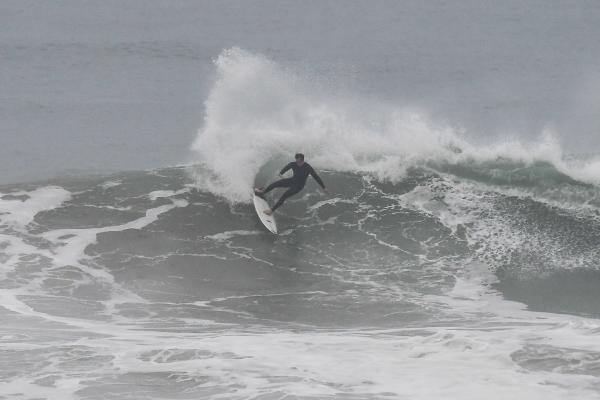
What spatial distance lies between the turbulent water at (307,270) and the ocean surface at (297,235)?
45 mm

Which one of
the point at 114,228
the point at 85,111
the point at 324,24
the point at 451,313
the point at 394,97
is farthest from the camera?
the point at 324,24

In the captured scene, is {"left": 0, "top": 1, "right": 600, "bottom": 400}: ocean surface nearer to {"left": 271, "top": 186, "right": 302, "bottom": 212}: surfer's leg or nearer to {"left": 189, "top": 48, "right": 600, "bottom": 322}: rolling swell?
{"left": 189, "top": 48, "right": 600, "bottom": 322}: rolling swell

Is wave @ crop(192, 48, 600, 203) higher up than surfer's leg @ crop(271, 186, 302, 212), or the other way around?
wave @ crop(192, 48, 600, 203)

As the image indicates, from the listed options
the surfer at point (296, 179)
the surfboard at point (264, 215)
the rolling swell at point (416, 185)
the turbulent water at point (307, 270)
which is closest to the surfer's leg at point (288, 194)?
the surfer at point (296, 179)

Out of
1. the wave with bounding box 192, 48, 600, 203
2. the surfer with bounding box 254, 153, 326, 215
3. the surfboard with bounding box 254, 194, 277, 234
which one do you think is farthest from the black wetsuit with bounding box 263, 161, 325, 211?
the wave with bounding box 192, 48, 600, 203

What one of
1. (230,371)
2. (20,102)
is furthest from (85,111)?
(230,371)

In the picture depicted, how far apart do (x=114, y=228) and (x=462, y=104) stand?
49.7 ft

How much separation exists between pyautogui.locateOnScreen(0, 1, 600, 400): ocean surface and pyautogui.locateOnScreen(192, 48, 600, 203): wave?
0.16 ft

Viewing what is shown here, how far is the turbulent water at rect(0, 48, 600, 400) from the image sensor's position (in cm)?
963

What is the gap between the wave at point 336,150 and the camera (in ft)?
59.4

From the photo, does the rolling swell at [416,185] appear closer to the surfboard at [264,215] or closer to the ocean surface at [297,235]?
the ocean surface at [297,235]

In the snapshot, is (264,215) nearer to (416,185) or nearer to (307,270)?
(307,270)

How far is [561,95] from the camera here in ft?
99.6

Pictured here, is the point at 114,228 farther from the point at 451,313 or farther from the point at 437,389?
the point at 437,389
